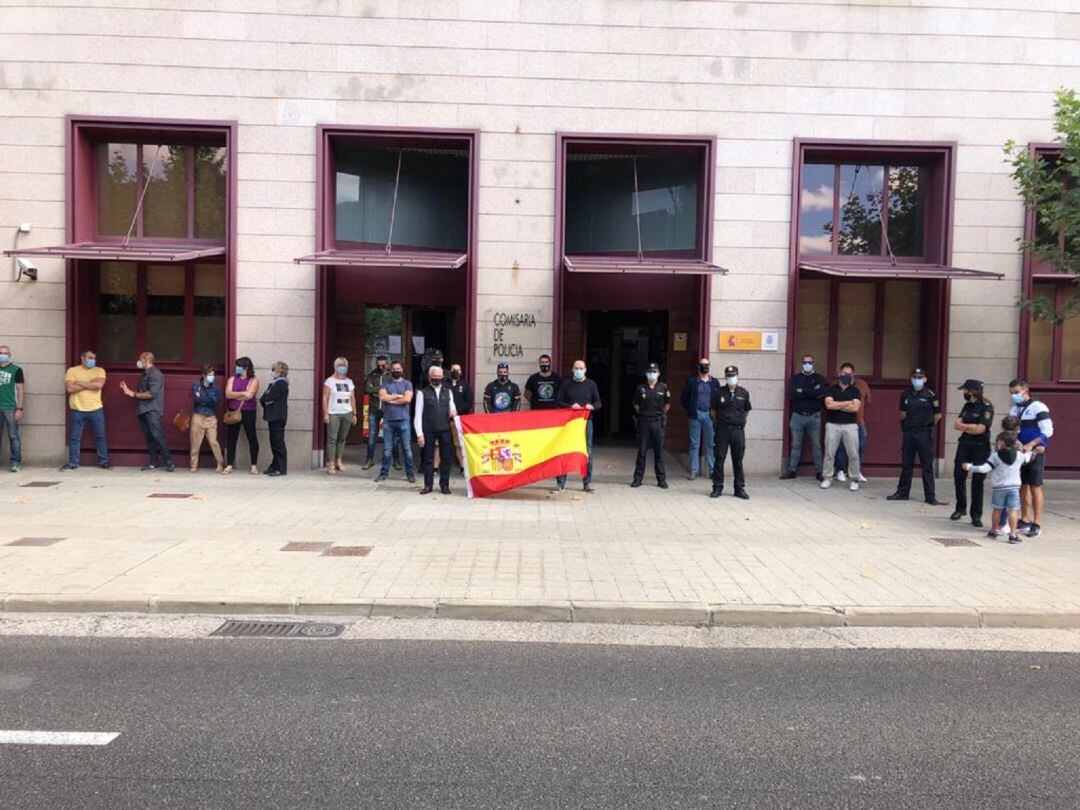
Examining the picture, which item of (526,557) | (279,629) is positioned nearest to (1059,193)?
(526,557)

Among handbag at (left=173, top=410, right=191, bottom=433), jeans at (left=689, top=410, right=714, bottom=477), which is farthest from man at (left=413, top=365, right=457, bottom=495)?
handbag at (left=173, top=410, right=191, bottom=433)

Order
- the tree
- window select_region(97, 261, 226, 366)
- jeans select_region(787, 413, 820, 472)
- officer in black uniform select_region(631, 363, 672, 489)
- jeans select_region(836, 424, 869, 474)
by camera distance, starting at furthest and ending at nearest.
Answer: window select_region(97, 261, 226, 366), jeans select_region(787, 413, 820, 472), jeans select_region(836, 424, 869, 474), officer in black uniform select_region(631, 363, 672, 489), the tree

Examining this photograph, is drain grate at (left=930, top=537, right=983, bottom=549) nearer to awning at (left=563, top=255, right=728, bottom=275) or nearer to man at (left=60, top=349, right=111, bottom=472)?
awning at (left=563, top=255, right=728, bottom=275)

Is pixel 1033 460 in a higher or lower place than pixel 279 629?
higher

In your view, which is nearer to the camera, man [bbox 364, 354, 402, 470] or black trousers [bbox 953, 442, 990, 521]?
black trousers [bbox 953, 442, 990, 521]

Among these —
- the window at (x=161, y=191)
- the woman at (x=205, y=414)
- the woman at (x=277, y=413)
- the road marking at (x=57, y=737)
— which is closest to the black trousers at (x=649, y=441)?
the woman at (x=277, y=413)

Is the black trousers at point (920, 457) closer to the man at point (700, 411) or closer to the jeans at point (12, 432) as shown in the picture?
the man at point (700, 411)

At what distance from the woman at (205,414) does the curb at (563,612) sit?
699 centimetres

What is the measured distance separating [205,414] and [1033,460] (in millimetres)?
11644

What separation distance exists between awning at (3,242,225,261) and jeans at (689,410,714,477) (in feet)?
26.9

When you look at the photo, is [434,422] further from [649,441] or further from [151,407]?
[151,407]

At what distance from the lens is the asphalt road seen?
3562 millimetres

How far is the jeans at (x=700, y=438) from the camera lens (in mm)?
13195

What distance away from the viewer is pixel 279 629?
19.5 feet
